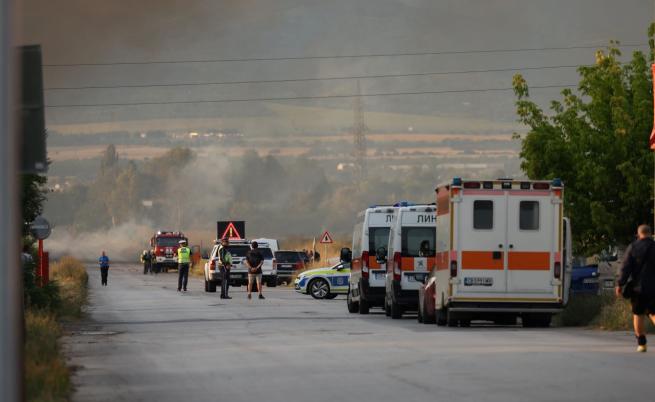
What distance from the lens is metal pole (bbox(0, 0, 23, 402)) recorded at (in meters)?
8.27

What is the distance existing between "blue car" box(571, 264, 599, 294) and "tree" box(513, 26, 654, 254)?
235 cm

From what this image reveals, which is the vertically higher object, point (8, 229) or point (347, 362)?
point (8, 229)

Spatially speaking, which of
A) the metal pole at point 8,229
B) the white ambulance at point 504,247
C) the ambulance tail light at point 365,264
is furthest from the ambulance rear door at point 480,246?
the metal pole at point 8,229

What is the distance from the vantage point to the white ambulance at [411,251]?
3017 cm

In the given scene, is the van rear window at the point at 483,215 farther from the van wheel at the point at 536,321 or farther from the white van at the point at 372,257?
the white van at the point at 372,257

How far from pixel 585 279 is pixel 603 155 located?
5101mm

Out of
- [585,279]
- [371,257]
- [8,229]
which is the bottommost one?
[585,279]

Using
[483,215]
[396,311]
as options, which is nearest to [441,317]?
[483,215]

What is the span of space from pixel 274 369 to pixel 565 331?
952cm

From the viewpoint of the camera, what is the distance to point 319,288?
4722 cm

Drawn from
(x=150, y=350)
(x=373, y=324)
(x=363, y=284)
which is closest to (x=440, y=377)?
(x=150, y=350)

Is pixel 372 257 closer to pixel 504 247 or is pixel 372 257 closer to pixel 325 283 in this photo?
pixel 504 247

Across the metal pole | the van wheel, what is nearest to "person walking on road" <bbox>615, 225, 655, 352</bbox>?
the van wheel

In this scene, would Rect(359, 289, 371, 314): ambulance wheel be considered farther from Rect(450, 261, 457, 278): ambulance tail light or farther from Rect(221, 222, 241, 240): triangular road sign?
Rect(221, 222, 241, 240): triangular road sign
